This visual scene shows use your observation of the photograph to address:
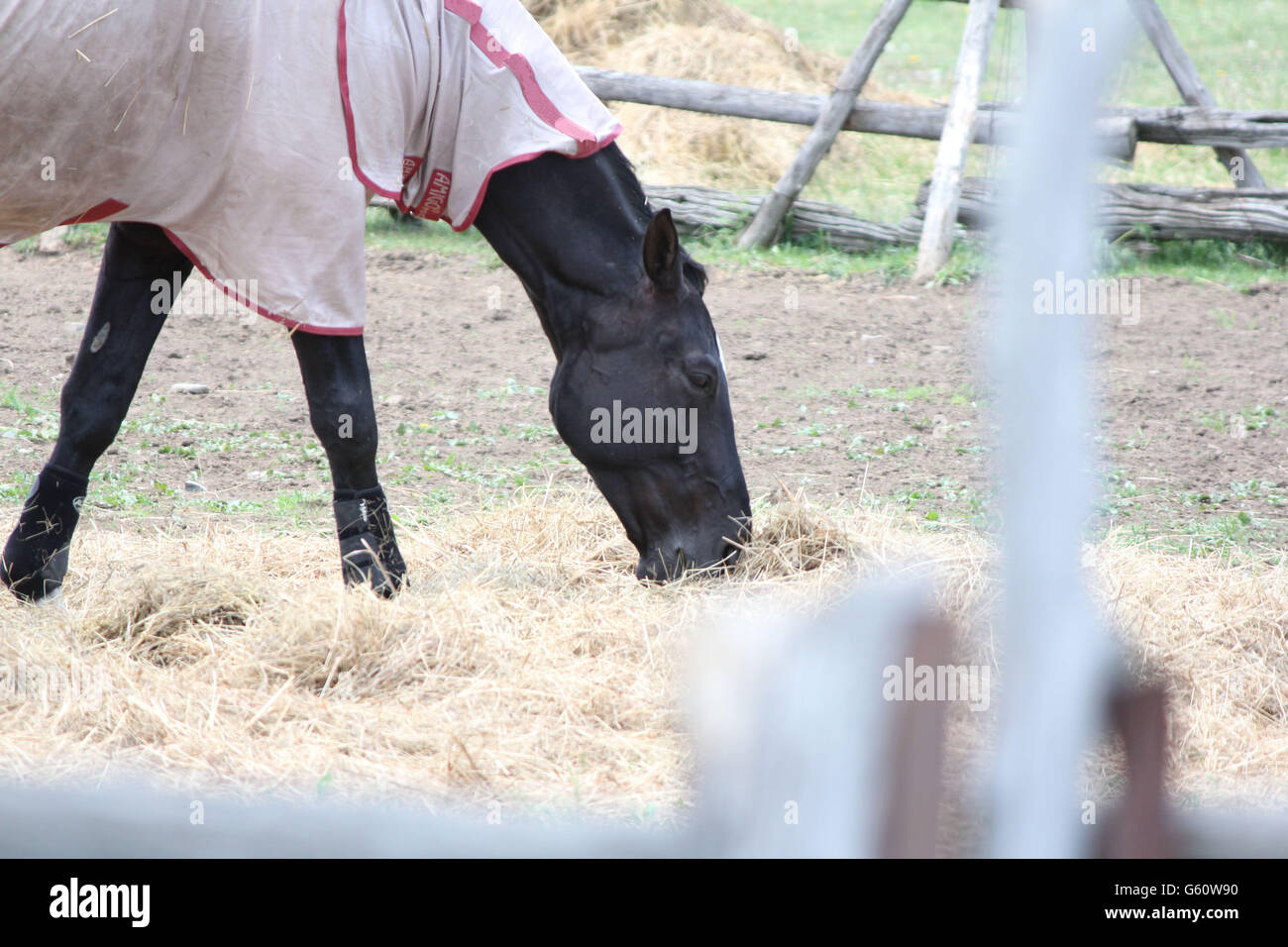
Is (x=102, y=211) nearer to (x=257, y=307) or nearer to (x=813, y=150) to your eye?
(x=257, y=307)

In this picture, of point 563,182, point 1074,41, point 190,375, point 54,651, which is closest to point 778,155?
point 190,375

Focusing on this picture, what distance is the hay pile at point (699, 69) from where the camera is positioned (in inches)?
434

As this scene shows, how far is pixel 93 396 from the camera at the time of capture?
360 centimetres

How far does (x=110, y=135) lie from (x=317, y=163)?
1.66ft

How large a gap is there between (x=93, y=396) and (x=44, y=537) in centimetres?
42

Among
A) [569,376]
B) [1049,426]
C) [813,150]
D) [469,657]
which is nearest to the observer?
[1049,426]

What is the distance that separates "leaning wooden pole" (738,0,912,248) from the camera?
8.89 meters

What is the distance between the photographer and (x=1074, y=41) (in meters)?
0.63

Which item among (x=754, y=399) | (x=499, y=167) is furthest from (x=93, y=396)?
(x=754, y=399)

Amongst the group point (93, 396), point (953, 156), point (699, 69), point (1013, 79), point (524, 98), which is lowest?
point (93, 396)

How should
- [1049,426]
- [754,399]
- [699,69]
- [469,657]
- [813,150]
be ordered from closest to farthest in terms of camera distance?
[1049,426] < [469,657] < [754,399] < [813,150] < [699,69]

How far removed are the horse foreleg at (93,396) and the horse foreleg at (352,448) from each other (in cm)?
53

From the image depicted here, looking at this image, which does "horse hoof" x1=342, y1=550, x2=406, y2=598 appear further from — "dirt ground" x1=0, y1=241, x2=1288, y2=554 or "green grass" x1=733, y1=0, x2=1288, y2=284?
"green grass" x1=733, y1=0, x2=1288, y2=284
